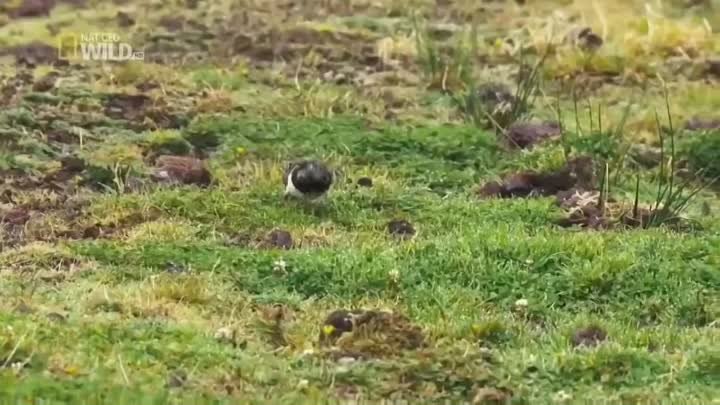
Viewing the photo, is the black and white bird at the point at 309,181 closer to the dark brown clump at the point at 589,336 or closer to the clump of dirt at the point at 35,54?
the dark brown clump at the point at 589,336

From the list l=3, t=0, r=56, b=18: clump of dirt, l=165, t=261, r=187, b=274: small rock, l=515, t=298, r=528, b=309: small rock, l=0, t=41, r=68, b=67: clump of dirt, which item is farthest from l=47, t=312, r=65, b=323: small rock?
l=3, t=0, r=56, b=18: clump of dirt

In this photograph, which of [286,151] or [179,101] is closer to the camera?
[286,151]

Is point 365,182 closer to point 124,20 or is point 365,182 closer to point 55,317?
point 55,317

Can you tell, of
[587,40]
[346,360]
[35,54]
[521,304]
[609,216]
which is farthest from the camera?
[587,40]

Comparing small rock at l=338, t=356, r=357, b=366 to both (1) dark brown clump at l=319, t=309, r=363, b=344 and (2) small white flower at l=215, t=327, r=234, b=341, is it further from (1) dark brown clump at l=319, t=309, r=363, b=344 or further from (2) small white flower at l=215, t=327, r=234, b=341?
(2) small white flower at l=215, t=327, r=234, b=341

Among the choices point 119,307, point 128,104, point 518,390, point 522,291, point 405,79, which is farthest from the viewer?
point 405,79

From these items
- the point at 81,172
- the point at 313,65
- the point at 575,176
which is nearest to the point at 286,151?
the point at 81,172

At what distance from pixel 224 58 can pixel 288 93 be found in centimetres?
143

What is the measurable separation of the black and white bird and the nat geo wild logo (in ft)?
13.6

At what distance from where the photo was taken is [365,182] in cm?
837

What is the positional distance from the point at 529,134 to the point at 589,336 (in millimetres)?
3690

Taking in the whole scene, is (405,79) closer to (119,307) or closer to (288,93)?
(288,93)

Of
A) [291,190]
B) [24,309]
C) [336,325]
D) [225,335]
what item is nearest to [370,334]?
[336,325]

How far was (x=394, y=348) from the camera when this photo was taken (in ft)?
17.5
